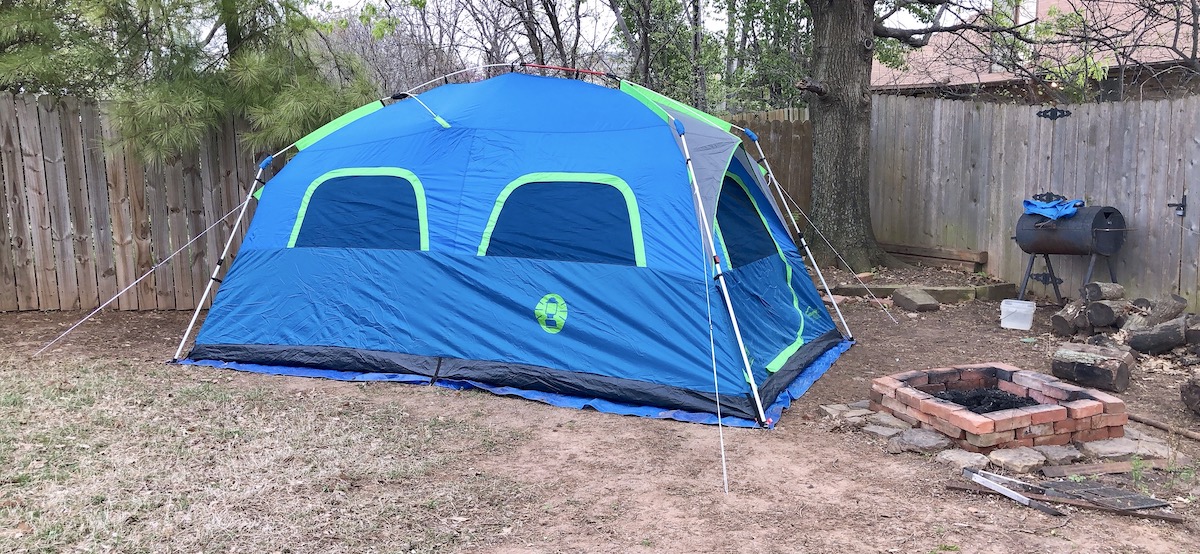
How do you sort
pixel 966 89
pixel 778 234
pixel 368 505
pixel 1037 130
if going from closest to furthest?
pixel 368 505 < pixel 778 234 < pixel 1037 130 < pixel 966 89

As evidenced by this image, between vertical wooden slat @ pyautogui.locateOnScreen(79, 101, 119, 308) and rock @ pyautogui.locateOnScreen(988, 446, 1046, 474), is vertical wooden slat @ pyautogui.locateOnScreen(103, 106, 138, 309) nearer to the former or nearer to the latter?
vertical wooden slat @ pyautogui.locateOnScreen(79, 101, 119, 308)

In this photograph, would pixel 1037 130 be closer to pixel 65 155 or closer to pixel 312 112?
pixel 312 112

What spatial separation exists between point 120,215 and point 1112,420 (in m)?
7.04

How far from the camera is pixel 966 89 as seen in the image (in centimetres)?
1363

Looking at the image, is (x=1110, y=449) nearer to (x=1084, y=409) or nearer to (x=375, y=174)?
(x=1084, y=409)

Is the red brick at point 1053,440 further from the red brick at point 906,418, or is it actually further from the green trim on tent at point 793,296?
the green trim on tent at point 793,296

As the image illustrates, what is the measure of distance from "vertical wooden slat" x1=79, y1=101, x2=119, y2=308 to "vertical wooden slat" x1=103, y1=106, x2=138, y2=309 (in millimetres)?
28

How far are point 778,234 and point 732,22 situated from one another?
8.82m

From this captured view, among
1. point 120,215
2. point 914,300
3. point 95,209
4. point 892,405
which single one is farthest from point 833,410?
point 95,209

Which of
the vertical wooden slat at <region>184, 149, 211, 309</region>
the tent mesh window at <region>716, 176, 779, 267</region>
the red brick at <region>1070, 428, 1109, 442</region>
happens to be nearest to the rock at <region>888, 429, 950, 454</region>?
the red brick at <region>1070, 428, 1109, 442</region>

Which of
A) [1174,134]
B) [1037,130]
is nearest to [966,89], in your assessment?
[1037,130]

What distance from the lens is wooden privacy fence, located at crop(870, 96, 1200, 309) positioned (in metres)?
6.44

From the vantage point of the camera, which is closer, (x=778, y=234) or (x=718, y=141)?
(x=718, y=141)

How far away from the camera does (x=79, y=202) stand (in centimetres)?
693
